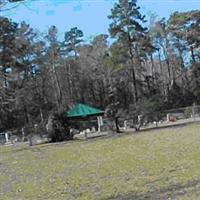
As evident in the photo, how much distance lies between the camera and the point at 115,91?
3078 inches

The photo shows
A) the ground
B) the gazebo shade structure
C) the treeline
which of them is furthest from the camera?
the treeline

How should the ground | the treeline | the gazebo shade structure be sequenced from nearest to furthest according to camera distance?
the ground < the gazebo shade structure < the treeline

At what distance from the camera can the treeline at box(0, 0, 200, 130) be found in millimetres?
70562

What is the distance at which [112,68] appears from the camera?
243 ft

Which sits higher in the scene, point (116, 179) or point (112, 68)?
point (112, 68)

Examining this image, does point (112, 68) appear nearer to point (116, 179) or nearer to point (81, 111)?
point (81, 111)

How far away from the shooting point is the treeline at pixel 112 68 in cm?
7056

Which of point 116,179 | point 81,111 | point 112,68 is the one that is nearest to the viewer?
point 116,179

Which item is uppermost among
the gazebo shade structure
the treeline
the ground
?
the treeline

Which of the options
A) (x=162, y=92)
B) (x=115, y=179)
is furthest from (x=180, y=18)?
(x=115, y=179)

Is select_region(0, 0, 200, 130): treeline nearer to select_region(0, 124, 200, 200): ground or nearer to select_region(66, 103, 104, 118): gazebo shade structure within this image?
select_region(66, 103, 104, 118): gazebo shade structure

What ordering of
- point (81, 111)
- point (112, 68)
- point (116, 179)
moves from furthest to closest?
point (112, 68), point (81, 111), point (116, 179)

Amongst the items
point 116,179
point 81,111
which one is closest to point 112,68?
point 81,111

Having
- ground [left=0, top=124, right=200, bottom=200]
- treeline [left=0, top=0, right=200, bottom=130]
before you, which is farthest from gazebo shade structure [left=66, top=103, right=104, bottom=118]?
ground [left=0, top=124, right=200, bottom=200]
